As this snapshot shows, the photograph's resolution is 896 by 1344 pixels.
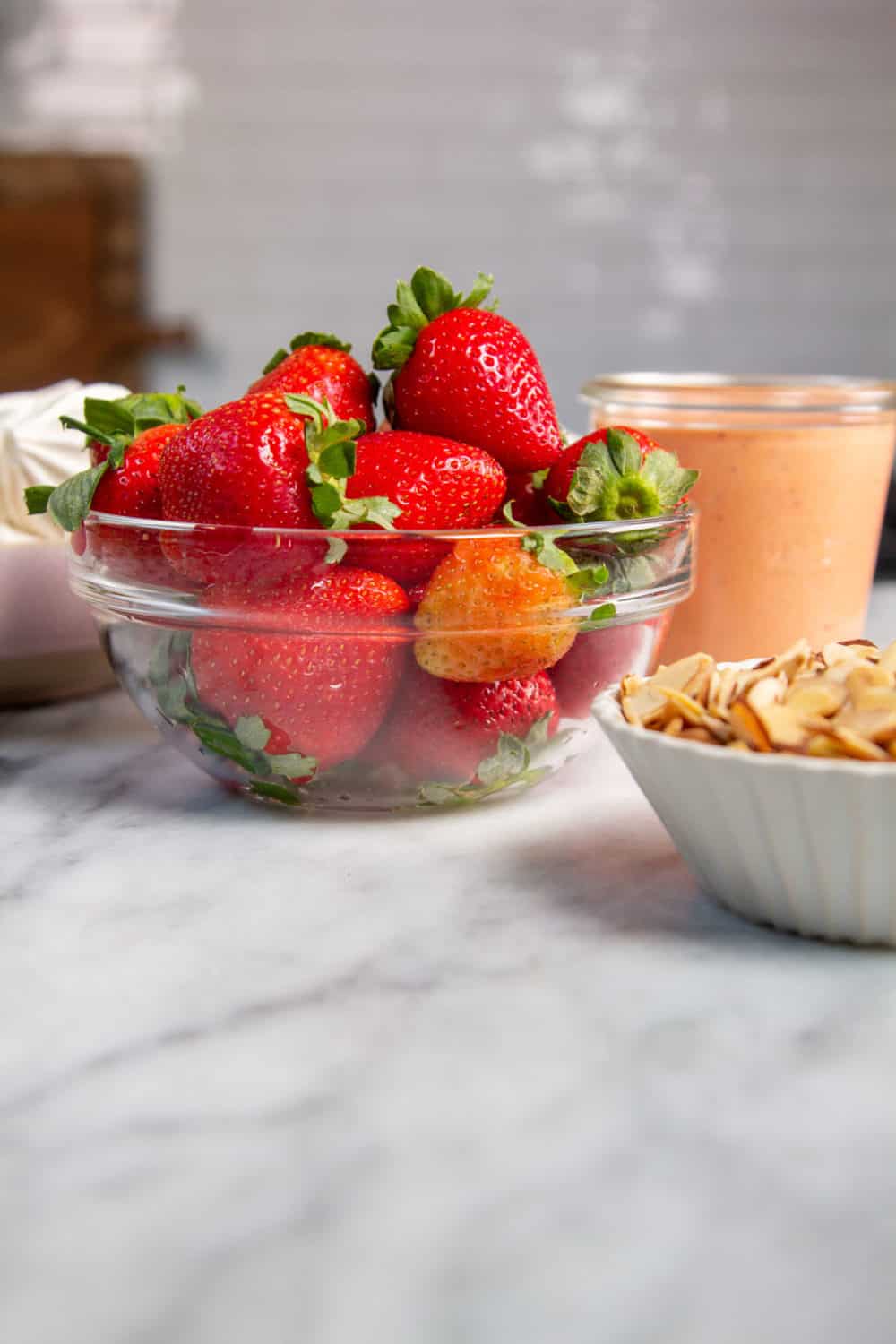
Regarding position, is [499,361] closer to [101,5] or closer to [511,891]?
[511,891]

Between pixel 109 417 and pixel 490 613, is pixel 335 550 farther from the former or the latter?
pixel 109 417

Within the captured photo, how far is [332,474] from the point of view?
1.95ft

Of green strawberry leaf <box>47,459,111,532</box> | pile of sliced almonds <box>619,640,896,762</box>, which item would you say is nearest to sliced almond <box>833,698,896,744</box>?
pile of sliced almonds <box>619,640,896,762</box>

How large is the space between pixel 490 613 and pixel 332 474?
0.09 metres

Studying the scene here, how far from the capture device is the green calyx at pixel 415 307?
676mm

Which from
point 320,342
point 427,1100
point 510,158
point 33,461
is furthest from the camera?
point 510,158

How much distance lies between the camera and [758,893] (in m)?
0.52

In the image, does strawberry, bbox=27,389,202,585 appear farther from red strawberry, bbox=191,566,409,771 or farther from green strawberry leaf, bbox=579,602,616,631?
green strawberry leaf, bbox=579,602,616,631

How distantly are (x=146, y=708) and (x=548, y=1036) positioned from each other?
313 mm

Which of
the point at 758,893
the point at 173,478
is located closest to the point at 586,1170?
the point at 758,893

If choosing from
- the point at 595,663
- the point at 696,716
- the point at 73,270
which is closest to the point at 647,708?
the point at 696,716

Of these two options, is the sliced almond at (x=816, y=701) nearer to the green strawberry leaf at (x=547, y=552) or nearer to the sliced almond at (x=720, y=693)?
the sliced almond at (x=720, y=693)

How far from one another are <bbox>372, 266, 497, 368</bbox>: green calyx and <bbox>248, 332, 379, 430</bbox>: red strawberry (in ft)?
0.05

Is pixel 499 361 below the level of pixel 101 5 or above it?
below
